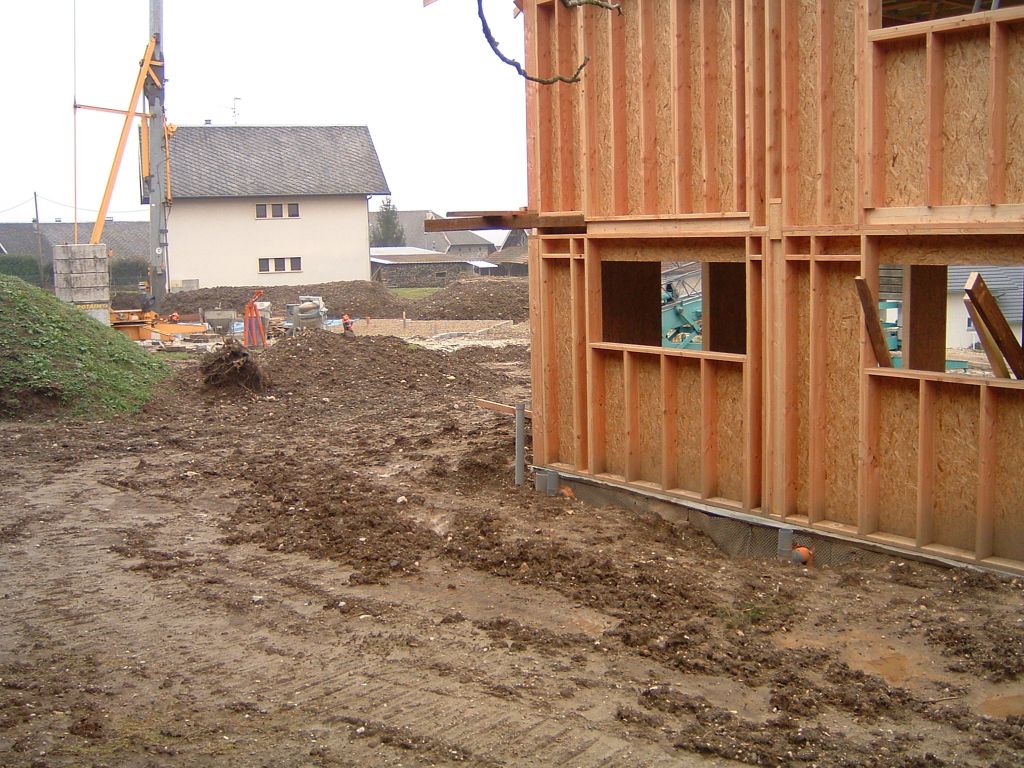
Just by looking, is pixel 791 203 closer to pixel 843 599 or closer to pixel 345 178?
pixel 843 599

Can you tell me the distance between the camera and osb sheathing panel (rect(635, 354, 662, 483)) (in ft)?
35.2

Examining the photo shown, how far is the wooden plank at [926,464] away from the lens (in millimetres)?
8305

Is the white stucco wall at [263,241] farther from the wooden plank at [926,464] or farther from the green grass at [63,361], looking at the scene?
the wooden plank at [926,464]

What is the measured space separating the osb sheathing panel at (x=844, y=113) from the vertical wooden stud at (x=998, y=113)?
3.76 ft

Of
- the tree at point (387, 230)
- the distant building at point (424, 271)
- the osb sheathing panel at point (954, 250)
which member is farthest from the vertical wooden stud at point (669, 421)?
the tree at point (387, 230)

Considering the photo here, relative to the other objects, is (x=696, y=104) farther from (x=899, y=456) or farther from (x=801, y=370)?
(x=899, y=456)

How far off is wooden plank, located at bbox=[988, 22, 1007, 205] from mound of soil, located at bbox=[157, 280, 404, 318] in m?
33.9

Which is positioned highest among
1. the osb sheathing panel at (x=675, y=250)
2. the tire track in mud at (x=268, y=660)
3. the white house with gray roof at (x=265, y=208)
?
the white house with gray roof at (x=265, y=208)

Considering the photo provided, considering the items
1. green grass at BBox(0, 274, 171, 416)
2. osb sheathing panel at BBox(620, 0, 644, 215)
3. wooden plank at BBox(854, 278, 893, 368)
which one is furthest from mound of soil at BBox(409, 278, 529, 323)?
wooden plank at BBox(854, 278, 893, 368)

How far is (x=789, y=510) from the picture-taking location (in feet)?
31.1

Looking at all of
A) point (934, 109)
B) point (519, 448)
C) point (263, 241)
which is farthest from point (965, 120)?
point (263, 241)

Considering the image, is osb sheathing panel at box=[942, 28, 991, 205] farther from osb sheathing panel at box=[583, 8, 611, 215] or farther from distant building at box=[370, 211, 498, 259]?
distant building at box=[370, 211, 498, 259]

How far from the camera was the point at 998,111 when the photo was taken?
772 centimetres

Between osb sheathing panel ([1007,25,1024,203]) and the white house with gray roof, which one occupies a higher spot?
the white house with gray roof
